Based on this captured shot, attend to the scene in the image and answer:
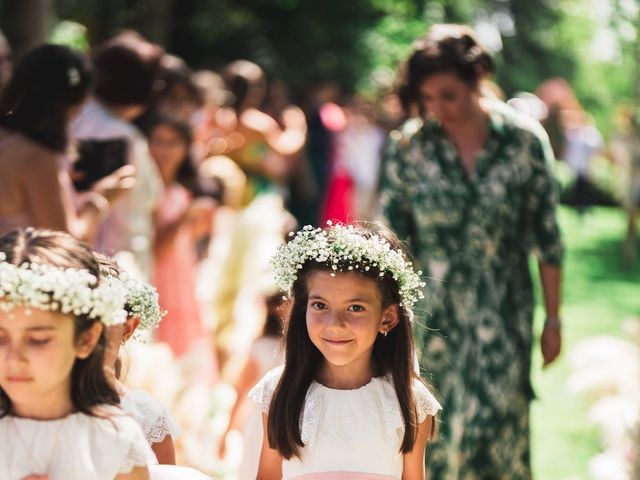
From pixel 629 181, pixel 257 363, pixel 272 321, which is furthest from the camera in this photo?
pixel 629 181

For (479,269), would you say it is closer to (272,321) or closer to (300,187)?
(272,321)

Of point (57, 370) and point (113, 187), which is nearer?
point (57, 370)

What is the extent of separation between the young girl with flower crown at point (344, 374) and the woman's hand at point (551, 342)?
5.95ft

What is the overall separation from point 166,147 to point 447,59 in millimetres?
2719

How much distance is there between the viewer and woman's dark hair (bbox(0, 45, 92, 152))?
15.1 feet

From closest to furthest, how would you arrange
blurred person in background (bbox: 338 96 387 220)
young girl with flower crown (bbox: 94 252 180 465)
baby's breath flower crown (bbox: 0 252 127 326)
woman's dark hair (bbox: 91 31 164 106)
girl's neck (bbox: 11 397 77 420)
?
baby's breath flower crown (bbox: 0 252 127 326)
girl's neck (bbox: 11 397 77 420)
young girl with flower crown (bbox: 94 252 180 465)
woman's dark hair (bbox: 91 31 164 106)
blurred person in background (bbox: 338 96 387 220)

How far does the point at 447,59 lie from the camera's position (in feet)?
16.4

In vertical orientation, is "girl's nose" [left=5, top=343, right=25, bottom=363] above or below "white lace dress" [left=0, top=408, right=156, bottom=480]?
above

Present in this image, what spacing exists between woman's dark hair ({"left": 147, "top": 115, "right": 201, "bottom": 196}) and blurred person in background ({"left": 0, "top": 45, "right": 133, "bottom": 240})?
8.01 feet

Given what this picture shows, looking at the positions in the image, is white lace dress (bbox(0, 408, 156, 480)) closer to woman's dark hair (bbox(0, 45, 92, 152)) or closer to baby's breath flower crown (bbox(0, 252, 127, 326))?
baby's breath flower crown (bbox(0, 252, 127, 326))

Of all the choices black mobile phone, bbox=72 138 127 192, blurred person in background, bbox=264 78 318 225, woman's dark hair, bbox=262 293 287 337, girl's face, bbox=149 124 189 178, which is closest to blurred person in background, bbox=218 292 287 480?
woman's dark hair, bbox=262 293 287 337

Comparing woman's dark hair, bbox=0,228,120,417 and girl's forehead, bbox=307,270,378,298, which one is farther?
girl's forehead, bbox=307,270,378,298

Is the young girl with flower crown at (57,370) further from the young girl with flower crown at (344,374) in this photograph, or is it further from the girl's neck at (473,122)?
the girl's neck at (473,122)

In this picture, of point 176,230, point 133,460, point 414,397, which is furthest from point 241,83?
point 133,460
